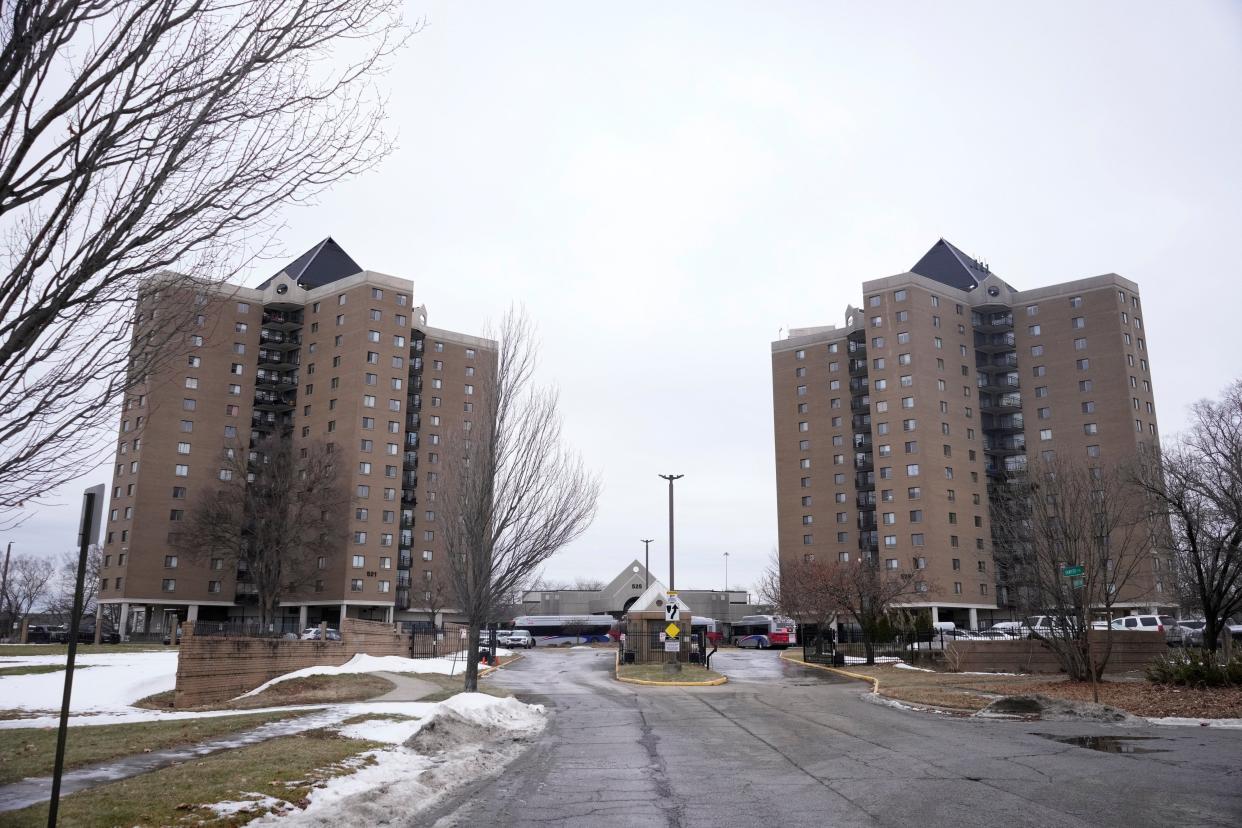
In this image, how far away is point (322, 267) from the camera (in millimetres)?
90688

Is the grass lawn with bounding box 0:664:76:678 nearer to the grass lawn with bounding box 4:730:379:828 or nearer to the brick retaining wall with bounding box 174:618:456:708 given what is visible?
the brick retaining wall with bounding box 174:618:456:708

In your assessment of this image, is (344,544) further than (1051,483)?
Yes

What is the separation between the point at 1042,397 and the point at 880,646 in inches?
1986

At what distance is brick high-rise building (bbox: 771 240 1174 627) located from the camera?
76.8 m

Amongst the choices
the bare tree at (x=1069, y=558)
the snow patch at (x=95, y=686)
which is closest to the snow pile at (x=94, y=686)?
the snow patch at (x=95, y=686)

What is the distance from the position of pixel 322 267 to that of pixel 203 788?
88238 millimetres

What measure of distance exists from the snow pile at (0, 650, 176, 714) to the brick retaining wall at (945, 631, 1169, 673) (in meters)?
26.1

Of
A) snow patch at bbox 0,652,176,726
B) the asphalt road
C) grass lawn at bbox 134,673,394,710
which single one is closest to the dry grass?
the asphalt road

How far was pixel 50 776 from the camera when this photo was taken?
997 centimetres

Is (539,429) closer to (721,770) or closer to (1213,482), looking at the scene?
(721,770)

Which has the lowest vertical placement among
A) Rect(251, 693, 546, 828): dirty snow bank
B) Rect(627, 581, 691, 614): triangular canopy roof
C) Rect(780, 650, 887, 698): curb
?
Rect(780, 650, 887, 698): curb

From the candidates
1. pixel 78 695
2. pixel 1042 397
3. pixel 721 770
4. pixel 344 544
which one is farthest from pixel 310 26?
pixel 1042 397

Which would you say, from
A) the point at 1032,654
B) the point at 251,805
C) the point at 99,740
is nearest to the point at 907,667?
the point at 1032,654

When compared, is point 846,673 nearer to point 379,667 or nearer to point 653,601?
point 653,601
